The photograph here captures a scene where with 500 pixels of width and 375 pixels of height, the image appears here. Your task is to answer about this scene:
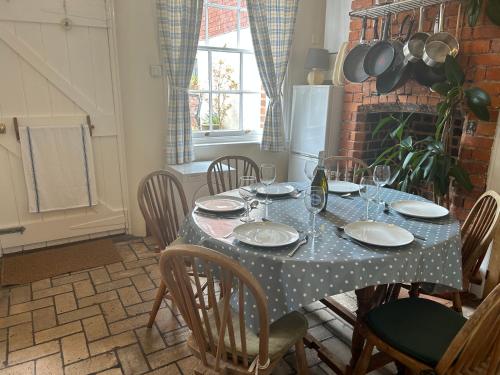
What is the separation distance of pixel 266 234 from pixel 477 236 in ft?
3.57

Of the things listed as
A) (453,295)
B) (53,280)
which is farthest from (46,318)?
(453,295)

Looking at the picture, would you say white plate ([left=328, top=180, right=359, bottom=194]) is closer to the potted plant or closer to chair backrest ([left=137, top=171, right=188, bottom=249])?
the potted plant

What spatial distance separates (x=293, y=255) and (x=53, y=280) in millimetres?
2003

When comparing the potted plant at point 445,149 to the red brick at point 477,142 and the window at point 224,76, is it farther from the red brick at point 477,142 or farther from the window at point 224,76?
the window at point 224,76

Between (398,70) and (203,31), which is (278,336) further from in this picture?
(203,31)

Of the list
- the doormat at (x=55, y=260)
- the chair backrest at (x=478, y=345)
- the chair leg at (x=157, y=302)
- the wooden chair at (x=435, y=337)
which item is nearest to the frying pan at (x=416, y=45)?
the wooden chair at (x=435, y=337)

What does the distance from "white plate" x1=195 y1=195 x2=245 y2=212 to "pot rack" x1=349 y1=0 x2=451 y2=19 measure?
1932 mm

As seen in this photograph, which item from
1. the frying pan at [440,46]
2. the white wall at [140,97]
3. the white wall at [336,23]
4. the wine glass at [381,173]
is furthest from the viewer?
the white wall at [336,23]

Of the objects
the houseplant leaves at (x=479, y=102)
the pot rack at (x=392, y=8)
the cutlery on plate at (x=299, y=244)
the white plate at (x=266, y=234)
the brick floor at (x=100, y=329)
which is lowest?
the brick floor at (x=100, y=329)

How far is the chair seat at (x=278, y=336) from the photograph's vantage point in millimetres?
1301

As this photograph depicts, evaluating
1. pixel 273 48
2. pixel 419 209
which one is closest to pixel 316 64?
pixel 273 48

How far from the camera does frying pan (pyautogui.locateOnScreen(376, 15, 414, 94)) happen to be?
2.80 meters

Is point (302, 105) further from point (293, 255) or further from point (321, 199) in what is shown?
point (293, 255)

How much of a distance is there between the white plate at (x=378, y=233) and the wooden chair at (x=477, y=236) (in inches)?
17.7
